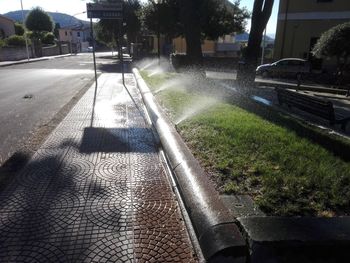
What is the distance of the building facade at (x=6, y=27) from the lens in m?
50.0

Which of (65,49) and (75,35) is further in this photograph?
(75,35)

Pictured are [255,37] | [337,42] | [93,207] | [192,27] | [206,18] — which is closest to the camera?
[93,207]

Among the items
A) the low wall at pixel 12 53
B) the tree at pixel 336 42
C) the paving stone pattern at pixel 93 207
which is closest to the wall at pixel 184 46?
the low wall at pixel 12 53

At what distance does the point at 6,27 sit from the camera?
51.6 m

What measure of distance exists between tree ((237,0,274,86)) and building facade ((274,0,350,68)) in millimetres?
14214

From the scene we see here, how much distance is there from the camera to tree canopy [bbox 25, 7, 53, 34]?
197 feet

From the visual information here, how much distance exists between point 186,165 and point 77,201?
4.76 ft

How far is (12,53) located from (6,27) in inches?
699

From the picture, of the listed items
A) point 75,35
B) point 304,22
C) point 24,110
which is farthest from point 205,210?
point 75,35

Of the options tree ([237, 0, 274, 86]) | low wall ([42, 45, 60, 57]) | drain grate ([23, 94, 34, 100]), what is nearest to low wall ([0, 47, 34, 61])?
low wall ([42, 45, 60, 57])

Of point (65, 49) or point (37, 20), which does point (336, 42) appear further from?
point (37, 20)

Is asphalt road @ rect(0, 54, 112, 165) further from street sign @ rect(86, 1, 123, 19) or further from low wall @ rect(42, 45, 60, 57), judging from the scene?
low wall @ rect(42, 45, 60, 57)

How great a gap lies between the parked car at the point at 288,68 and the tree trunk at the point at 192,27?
10.6 metres

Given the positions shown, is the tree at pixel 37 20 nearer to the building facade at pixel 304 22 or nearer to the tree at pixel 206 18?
the tree at pixel 206 18
